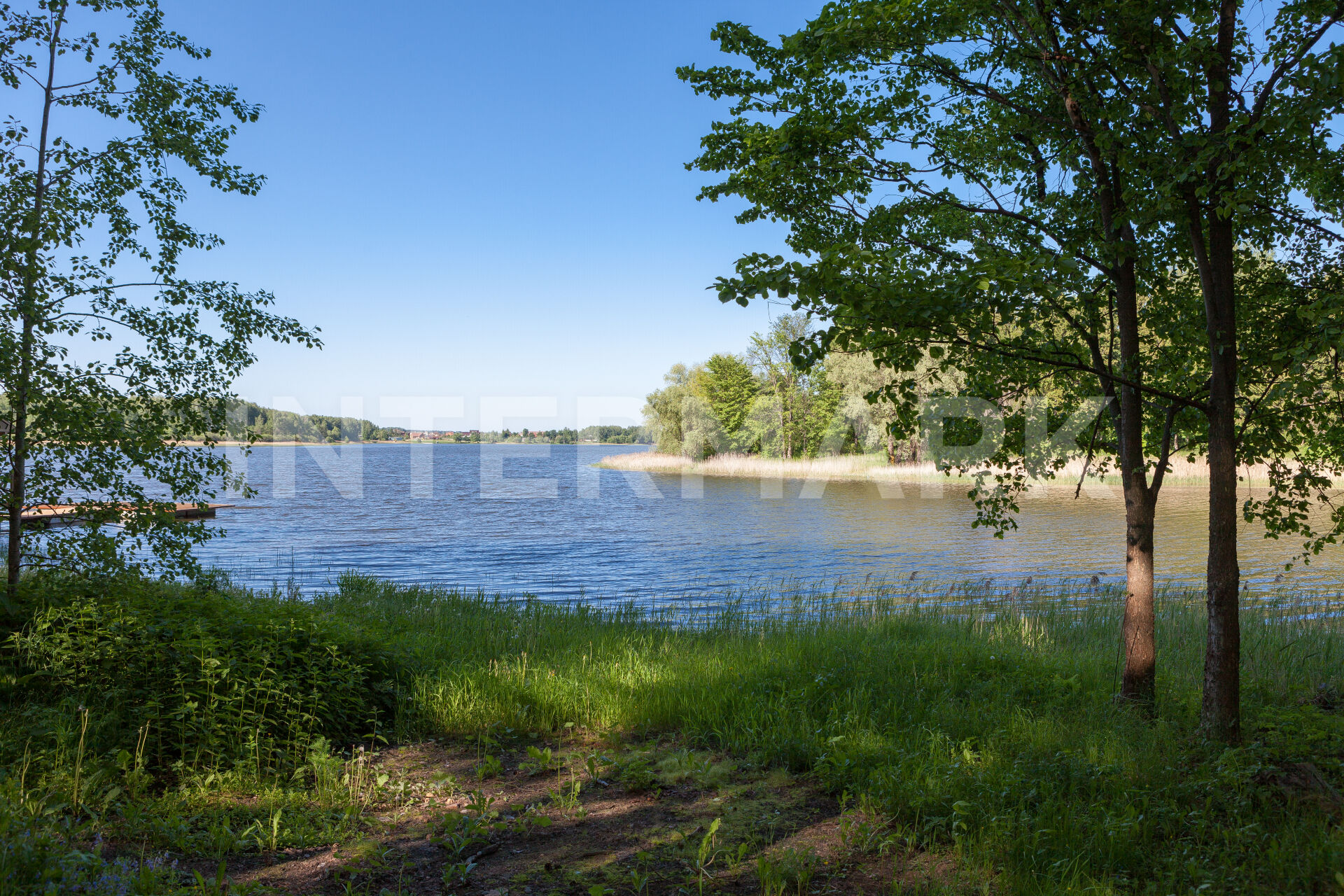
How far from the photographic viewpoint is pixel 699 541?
24.8 meters

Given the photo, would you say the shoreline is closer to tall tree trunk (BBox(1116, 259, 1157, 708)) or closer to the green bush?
tall tree trunk (BBox(1116, 259, 1157, 708))

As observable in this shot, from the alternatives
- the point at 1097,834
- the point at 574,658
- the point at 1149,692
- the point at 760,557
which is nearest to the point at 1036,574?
the point at 760,557

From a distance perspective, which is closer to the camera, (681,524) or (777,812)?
(777,812)

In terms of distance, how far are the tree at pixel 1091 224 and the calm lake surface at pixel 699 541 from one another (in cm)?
989

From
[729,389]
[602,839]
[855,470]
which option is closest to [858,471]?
[855,470]

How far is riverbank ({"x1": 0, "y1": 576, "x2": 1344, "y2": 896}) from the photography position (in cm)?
363

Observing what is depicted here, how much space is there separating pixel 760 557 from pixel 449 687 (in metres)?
15.1

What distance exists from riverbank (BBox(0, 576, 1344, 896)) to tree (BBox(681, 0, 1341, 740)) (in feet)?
3.46

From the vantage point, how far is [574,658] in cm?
762

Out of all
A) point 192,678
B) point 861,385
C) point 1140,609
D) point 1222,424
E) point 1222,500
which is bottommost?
point 192,678

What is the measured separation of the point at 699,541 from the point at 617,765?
19.6 metres

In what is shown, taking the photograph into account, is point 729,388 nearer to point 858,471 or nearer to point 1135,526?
point 858,471

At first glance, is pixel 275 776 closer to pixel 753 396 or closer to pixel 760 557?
pixel 760 557

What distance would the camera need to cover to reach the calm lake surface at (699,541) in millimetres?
17312
